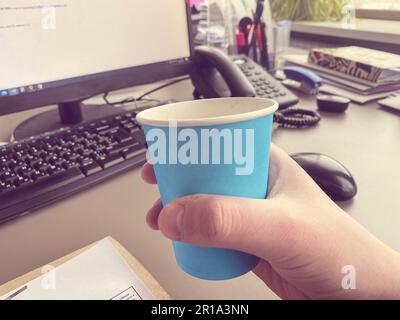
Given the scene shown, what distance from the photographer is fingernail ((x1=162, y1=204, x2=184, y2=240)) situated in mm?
288

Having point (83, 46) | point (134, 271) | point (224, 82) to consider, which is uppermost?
point (83, 46)

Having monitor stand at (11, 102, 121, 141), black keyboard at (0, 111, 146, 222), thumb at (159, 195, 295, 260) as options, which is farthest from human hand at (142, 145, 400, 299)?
monitor stand at (11, 102, 121, 141)

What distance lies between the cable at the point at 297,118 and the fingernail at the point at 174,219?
0.49 metres

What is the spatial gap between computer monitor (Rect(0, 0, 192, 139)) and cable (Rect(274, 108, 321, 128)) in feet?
0.76

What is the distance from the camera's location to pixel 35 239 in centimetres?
43

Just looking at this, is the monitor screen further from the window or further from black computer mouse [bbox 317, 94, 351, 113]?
the window

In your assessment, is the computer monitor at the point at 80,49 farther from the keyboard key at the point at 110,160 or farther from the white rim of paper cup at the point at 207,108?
the white rim of paper cup at the point at 207,108

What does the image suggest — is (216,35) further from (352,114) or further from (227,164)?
(227,164)

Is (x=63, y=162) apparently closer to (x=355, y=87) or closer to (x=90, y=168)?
(x=90, y=168)

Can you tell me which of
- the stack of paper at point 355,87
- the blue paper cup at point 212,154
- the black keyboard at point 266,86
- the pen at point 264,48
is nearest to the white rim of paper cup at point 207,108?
the blue paper cup at point 212,154

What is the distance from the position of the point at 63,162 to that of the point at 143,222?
160 millimetres

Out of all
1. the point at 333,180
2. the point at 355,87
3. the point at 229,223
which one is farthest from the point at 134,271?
the point at 355,87

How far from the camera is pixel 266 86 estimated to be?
0.86m

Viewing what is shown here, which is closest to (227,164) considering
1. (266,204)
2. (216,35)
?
(266,204)
